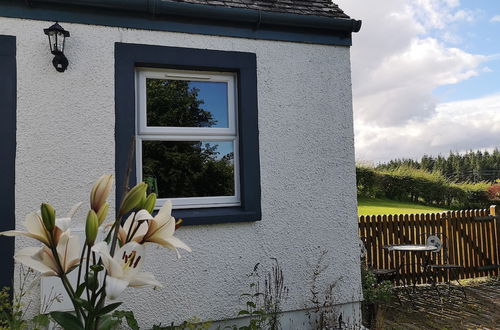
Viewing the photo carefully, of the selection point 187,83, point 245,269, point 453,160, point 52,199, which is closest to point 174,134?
point 187,83

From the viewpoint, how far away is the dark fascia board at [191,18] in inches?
144

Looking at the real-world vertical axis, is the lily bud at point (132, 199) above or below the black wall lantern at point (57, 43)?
below

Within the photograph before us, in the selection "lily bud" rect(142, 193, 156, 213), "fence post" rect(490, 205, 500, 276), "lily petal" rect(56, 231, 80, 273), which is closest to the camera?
"lily petal" rect(56, 231, 80, 273)

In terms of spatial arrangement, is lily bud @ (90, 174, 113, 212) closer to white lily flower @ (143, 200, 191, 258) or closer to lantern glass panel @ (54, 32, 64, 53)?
white lily flower @ (143, 200, 191, 258)

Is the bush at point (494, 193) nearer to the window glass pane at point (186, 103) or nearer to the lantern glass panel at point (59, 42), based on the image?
the window glass pane at point (186, 103)

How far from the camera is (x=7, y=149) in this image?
3.45 m

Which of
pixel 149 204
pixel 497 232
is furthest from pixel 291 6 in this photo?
pixel 497 232

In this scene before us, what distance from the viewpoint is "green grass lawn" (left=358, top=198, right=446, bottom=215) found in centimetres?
1737

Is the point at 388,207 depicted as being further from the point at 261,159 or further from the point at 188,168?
the point at 188,168

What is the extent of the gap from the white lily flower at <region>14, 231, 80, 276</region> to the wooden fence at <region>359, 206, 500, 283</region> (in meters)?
6.84

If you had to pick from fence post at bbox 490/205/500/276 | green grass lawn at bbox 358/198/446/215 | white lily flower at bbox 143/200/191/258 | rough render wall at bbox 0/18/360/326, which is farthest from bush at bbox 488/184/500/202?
white lily flower at bbox 143/200/191/258

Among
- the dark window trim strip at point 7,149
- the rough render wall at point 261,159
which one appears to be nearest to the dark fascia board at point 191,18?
the rough render wall at point 261,159

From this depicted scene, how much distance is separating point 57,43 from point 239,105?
1830 millimetres

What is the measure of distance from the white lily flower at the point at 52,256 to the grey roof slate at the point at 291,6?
330 cm
